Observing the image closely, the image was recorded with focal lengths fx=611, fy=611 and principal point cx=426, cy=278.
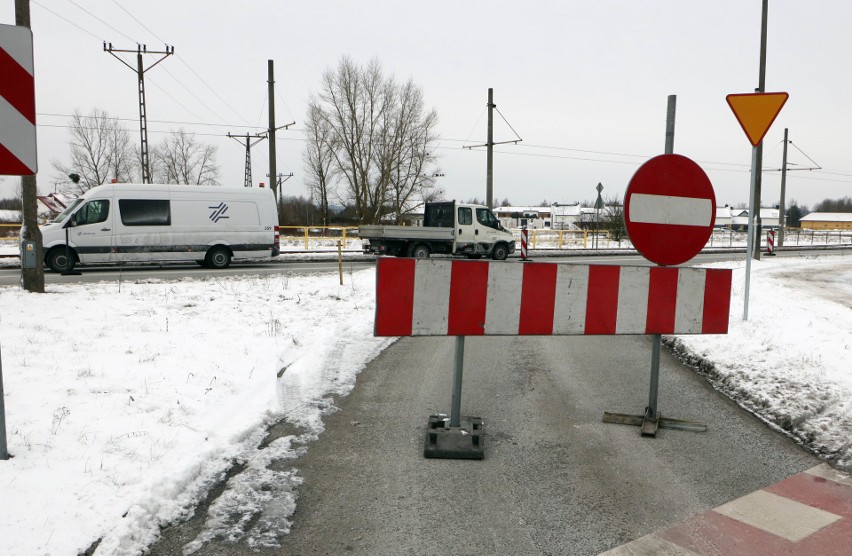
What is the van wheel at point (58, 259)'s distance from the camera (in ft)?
56.0

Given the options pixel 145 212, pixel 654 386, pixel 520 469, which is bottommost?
pixel 520 469

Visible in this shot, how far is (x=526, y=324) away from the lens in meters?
4.43

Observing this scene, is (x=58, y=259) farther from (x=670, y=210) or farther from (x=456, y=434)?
(x=670, y=210)

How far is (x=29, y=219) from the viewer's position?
33.6ft

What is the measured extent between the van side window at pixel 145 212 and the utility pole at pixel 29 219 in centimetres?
742

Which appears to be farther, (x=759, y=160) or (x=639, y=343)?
(x=759, y=160)

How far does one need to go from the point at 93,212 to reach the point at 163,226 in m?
1.86

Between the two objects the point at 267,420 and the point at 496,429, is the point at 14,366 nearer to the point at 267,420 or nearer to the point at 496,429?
the point at 267,420

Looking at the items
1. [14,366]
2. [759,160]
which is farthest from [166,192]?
[759,160]

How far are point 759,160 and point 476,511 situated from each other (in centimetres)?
2341

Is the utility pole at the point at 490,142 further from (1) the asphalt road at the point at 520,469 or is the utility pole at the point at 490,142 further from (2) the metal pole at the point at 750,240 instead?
(1) the asphalt road at the point at 520,469

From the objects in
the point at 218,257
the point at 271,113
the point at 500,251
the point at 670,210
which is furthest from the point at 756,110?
the point at 271,113

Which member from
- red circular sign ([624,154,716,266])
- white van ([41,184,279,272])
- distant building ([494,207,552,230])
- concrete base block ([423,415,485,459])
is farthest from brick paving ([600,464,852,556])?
distant building ([494,207,552,230])

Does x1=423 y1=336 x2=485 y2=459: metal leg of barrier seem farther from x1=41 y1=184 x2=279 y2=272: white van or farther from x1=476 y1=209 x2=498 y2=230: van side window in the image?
x1=476 y1=209 x2=498 y2=230: van side window
